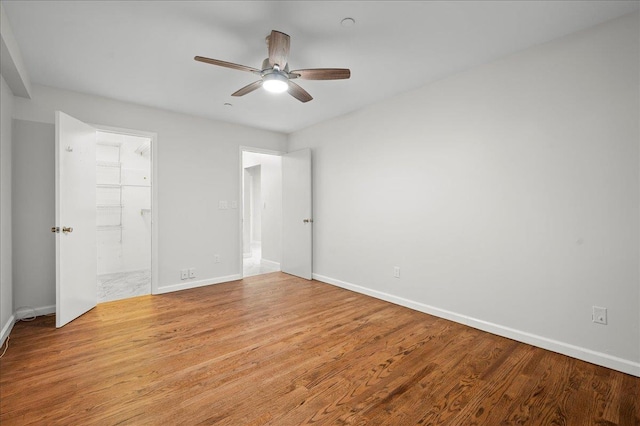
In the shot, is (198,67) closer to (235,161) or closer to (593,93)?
(235,161)

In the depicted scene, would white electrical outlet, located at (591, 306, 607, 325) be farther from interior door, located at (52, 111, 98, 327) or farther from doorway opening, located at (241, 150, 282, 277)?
interior door, located at (52, 111, 98, 327)

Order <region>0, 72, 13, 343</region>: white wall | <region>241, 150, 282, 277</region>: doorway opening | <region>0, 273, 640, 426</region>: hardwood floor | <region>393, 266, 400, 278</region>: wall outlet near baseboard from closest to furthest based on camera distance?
<region>0, 273, 640, 426</region>: hardwood floor, <region>0, 72, 13, 343</region>: white wall, <region>393, 266, 400, 278</region>: wall outlet near baseboard, <region>241, 150, 282, 277</region>: doorway opening

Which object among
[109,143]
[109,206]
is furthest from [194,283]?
[109,143]

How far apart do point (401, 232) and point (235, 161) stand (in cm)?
283

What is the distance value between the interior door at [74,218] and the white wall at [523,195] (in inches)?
133

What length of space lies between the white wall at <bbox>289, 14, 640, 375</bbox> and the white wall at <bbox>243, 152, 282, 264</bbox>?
7.62ft

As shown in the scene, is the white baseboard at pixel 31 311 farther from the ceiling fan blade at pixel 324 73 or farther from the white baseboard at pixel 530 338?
the white baseboard at pixel 530 338

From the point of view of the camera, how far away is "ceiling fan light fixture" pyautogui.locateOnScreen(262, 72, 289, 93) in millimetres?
2268

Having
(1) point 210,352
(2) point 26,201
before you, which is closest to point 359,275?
(1) point 210,352

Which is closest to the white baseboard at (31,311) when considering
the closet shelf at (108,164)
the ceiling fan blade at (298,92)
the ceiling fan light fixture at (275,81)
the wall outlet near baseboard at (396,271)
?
the closet shelf at (108,164)

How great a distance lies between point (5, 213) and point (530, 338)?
4.90 m

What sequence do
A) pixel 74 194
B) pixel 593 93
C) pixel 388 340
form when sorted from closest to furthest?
pixel 593 93 < pixel 388 340 < pixel 74 194

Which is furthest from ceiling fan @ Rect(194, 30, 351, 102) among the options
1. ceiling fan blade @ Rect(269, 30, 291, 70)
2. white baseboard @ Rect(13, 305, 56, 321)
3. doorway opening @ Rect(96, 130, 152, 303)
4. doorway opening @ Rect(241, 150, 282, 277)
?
doorway opening @ Rect(96, 130, 152, 303)

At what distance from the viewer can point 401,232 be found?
134 inches
